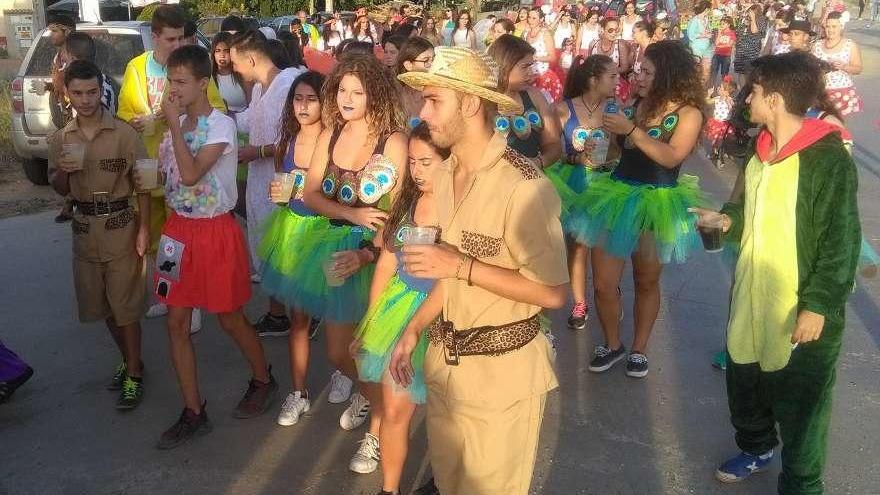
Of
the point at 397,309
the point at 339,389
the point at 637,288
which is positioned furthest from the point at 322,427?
the point at 637,288

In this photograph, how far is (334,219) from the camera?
3959 mm

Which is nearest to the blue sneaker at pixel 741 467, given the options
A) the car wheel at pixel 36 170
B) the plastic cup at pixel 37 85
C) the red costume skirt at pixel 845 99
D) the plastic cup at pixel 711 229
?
the plastic cup at pixel 711 229

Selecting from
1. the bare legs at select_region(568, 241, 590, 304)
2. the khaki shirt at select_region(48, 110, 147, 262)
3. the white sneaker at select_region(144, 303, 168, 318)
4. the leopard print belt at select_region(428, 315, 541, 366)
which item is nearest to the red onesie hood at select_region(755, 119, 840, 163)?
the leopard print belt at select_region(428, 315, 541, 366)

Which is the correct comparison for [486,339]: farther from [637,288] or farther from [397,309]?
[637,288]

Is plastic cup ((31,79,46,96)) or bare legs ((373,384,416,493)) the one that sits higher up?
plastic cup ((31,79,46,96))

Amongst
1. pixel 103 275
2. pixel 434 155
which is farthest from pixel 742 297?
pixel 103 275

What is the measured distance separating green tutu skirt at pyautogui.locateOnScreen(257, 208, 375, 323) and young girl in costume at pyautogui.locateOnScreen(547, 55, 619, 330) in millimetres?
1865

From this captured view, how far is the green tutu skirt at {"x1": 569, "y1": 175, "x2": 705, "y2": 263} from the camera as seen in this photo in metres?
4.52

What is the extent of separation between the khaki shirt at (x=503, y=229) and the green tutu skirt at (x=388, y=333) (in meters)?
0.60

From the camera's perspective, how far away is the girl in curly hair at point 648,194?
4.47m

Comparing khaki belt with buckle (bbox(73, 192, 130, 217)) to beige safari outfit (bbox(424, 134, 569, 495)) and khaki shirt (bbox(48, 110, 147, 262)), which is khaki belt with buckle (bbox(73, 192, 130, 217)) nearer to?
khaki shirt (bbox(48, 110, 147, 262))

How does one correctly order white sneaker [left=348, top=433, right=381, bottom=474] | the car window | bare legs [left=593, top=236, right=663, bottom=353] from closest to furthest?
white sneaker [left=348, top=433, right=381, bottom=474], bare legs [left=593, top=236, right=663, bottom=353], the car window

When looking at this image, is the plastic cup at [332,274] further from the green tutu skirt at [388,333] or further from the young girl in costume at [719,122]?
the young girl in costume at [719,122]

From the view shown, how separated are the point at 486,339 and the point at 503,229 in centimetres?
36
